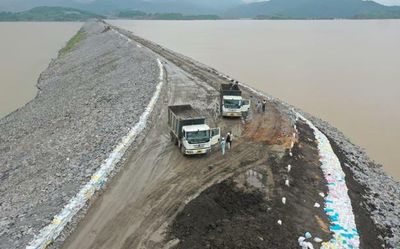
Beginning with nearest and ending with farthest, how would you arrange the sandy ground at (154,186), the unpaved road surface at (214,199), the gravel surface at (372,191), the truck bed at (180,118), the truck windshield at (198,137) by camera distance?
the unpaved road surface at (214,199)
the sandy ground at (154,186)
the gravel surface at (372,191)
the truck windshield at (198,137)
the truck bed at (180,118)

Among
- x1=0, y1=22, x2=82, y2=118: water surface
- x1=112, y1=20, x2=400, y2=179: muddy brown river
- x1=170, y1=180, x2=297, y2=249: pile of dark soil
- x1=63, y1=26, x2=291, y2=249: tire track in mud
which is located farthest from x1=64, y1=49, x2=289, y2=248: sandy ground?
x1=0, y1=22, x2=82, y2=118: water surface

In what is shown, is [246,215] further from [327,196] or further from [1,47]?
[1,47]

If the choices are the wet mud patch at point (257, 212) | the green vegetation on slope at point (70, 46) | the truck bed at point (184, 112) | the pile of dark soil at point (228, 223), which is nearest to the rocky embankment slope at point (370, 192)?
the wet mud patch at point (257, 212)

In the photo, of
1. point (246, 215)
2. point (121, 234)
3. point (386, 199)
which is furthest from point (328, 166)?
point (121, 234)

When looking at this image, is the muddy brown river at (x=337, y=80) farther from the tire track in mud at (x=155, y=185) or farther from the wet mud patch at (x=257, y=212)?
the wet mud patch at (x=257, y=212)

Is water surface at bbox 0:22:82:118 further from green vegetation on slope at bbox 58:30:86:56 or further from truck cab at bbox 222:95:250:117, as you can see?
truck cab at bbox 222:95:250:117

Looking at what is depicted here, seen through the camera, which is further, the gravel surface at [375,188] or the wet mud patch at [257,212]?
the gravel surface at [375,188]

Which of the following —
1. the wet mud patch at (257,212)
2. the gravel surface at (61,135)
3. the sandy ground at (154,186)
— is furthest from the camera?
the gravel surface at (61,135)
